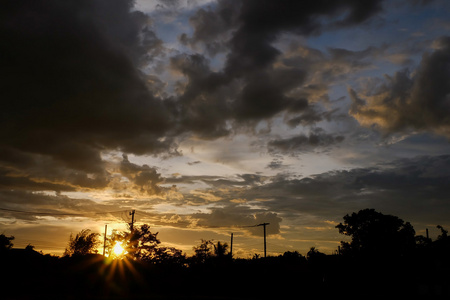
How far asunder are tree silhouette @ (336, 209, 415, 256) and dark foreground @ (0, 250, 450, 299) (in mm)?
20781

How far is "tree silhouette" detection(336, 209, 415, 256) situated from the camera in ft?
210

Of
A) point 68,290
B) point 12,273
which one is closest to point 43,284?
point 68,290

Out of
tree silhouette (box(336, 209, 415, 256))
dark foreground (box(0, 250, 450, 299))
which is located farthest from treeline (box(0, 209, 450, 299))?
tree silhouette (box(336, 209, 415, 256))

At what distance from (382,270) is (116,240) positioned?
162 ft

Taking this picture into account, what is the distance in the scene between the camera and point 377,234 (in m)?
65.8

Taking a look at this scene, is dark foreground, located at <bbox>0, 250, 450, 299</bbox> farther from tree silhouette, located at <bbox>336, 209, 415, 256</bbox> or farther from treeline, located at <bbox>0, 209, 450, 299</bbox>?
tree silhouette, located at <bbox>336, 209, 415, 256</bbox>

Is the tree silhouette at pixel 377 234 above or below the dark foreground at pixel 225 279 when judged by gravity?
above

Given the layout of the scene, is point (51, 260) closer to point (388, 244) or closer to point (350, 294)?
point (350, 294)

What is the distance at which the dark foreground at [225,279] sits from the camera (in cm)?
3416

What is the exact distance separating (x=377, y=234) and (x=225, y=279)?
34589 millimetres

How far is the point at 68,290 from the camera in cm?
3378

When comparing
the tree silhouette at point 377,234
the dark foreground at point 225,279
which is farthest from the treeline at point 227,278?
the tree silhouette at point 377,234

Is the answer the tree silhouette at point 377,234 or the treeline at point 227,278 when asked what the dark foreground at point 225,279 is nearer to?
the treeline at point 227,278

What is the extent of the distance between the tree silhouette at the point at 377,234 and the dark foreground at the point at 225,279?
20781 mm
